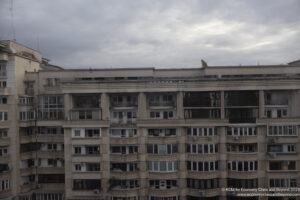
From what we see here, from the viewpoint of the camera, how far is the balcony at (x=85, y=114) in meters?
28.7

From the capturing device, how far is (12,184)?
28797 mm

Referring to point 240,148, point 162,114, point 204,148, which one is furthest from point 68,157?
point 240,148

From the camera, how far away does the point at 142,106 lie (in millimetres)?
27547

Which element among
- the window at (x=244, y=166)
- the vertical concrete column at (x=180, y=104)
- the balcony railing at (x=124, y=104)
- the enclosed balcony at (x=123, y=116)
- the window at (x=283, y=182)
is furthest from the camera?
the balcony railing at (x=124, y=104)

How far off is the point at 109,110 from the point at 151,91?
6.38 m

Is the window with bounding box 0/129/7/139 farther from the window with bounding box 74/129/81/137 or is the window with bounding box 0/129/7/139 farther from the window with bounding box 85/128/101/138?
the window with bounding box 85/128/101/138

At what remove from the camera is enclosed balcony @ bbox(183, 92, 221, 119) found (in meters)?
28.0

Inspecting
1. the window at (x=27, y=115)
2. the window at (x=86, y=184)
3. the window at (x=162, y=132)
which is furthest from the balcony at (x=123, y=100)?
the window at (x=27, y=115)

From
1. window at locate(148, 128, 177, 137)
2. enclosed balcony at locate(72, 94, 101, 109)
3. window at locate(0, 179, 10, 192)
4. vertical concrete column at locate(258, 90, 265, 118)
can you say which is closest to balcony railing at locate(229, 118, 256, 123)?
vertical concrete column at locate(258, 90, 265, 118)

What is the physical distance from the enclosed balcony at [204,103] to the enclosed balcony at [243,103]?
1.27 metres

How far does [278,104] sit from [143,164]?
64.9 ft

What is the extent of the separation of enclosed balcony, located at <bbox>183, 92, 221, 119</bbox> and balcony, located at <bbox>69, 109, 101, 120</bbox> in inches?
464

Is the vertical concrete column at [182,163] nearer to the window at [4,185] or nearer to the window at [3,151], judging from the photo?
the window at [4,185]

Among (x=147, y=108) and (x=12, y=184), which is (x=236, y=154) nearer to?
(x=147, y=108)
